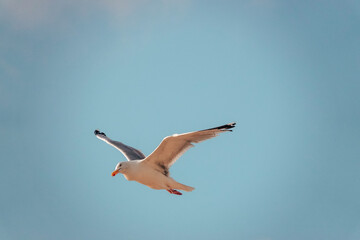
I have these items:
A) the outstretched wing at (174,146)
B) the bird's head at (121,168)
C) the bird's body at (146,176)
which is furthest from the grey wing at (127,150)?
the outstretched wing at (174,146)

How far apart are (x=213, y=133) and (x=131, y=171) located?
256 cm

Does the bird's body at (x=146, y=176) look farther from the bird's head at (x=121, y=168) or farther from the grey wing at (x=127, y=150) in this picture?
the grey wing at (x=127, y=150)

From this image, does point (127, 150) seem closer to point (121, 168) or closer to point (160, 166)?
point (121, 168)

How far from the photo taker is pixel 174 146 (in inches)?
523

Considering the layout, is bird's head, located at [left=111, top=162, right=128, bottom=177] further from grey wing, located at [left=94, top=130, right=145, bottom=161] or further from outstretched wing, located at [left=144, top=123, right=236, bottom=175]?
grey wing, located at [left=94, top=130, right=145, bottom=161]

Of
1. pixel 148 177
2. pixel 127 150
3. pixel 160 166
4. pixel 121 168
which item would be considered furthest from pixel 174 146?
pixel 127 150

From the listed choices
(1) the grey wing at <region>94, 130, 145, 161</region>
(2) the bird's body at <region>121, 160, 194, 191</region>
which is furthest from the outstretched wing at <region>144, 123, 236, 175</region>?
(1) the grey wing at <region>94, 130, 145, 161</region>

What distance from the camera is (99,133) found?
19.5 metres

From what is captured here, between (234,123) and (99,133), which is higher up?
(99,133)

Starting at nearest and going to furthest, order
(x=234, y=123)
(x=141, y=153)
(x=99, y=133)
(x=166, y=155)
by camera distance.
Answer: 1. (x=234, y=123)
2. (x=166, y=155)
3. (x=141, y=153)
4. (x=99, y=133)

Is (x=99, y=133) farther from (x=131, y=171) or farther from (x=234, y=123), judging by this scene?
(x=234, y=123)

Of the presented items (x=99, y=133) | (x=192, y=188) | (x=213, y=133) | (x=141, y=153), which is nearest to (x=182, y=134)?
(x=213, y=133)

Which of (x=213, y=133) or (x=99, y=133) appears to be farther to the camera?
(x=99, y=133)

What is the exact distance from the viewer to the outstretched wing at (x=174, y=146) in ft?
41.3
